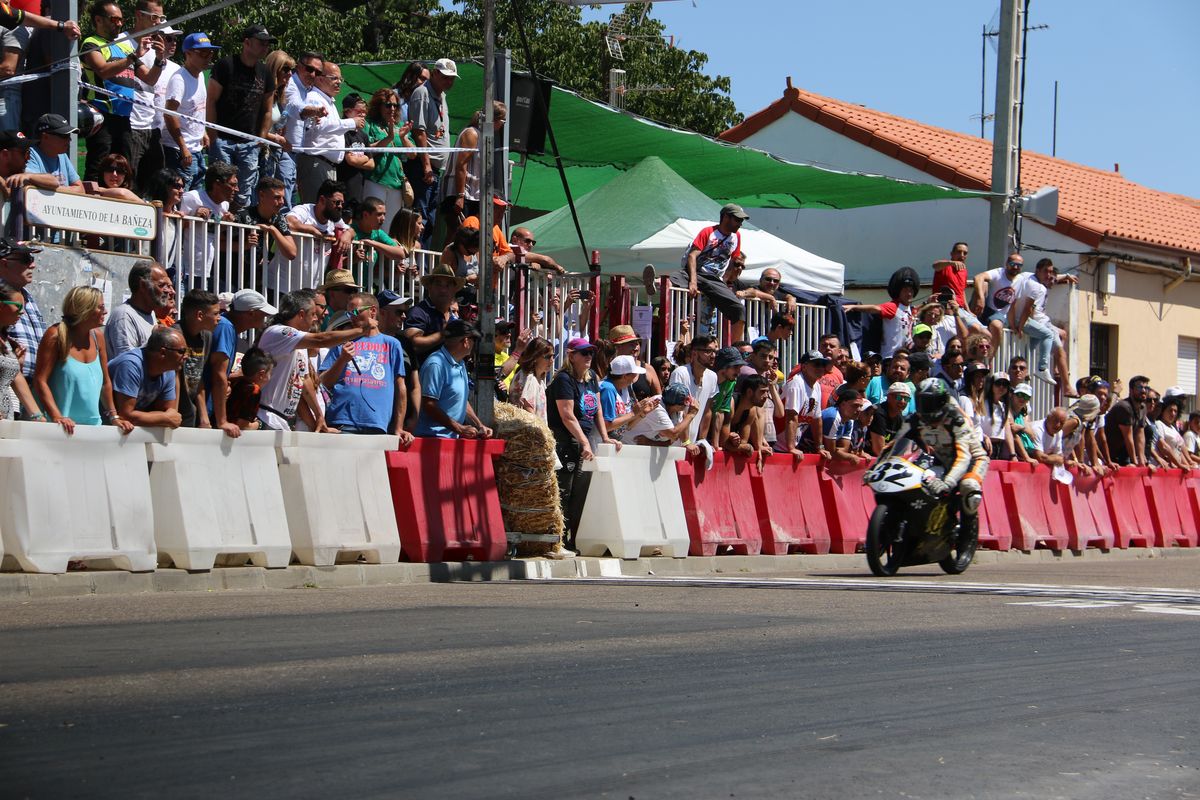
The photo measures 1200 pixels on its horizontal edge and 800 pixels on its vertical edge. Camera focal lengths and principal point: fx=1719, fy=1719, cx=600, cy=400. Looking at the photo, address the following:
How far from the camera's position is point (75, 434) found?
37.3ft

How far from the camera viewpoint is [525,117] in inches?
816

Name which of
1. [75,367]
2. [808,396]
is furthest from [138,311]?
[808,396]

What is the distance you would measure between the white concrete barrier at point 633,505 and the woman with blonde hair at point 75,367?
543cm

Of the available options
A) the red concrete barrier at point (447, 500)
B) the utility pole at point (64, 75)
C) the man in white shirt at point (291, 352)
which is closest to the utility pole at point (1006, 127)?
the red concrete barrier at point (447, 500)

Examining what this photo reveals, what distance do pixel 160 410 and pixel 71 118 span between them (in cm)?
322

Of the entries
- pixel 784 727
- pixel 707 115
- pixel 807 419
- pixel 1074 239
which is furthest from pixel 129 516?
pixel 707 115

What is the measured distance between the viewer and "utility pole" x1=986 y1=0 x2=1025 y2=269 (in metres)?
25.1

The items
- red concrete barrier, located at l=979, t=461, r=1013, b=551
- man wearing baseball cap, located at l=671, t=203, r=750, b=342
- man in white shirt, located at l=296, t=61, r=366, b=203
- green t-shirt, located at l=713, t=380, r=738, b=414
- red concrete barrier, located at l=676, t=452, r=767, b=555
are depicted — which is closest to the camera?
man in white shirt, located at l=296, t=61, r=366, b=203

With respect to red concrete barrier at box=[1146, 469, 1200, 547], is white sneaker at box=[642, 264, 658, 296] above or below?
above

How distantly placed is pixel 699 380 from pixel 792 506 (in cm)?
189

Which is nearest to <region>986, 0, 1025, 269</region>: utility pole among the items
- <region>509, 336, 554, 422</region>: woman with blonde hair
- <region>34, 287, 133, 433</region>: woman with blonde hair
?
<region>509, 336, 554, 422</region>: woman with blonde hair

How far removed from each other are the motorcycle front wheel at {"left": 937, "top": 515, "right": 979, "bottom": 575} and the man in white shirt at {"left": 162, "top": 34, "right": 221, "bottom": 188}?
26.1ft

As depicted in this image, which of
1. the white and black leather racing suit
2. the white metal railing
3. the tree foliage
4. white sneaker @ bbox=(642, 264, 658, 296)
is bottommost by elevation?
the white and black leather racing suit

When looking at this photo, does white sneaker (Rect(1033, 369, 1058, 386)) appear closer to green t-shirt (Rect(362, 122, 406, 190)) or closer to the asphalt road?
green t-shirt (Rect(362, 122, 406, 190))
